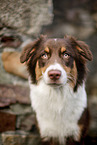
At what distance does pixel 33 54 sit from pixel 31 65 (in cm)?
13

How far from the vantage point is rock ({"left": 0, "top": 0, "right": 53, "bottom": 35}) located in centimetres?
190

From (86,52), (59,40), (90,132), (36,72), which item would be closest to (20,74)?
(36,72)

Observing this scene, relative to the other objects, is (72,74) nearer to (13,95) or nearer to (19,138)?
(13,95)

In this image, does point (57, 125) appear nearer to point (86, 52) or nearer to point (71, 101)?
point (71, 101)

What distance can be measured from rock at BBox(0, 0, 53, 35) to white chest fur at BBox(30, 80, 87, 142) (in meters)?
0.76

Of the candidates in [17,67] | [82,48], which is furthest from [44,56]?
[17,67]

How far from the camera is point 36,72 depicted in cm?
186

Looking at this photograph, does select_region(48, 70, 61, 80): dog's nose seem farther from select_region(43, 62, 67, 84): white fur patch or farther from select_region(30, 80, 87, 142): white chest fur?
select_region(30, 80, 87, 142): white chest fur

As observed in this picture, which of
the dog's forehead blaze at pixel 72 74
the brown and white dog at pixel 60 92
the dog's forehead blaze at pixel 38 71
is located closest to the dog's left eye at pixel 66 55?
the brown and white dog at pixel 60 92

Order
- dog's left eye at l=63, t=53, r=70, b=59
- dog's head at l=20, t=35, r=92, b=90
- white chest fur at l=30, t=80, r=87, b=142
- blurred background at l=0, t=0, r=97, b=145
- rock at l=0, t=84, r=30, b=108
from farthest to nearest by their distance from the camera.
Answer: rock at l=0, t=84, r=30, b=108 → blurred background at l=0, t=0, r=97, b=145 → white chest fur at l=30, t=80, r=87, b=142 → dog's left eye at l=63, t=53, r=70, b=59 → dog's head at l=20, t=35, r=92, b=90

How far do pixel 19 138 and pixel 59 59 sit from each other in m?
1.18

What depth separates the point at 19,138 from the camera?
7.08 ft

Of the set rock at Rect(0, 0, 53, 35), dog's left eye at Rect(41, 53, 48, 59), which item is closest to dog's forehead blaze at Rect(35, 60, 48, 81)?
dog's left eye at Rect(41, 53, 48, 59)

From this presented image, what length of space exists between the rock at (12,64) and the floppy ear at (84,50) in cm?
74
